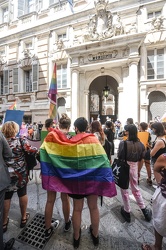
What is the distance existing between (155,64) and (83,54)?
5.21 meters

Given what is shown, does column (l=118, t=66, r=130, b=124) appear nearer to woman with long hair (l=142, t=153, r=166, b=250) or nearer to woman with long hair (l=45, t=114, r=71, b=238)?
woman with long hair (l=45, t=114, r=71, b=238)

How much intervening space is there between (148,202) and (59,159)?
2.31 m

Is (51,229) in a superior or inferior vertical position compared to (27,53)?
inferior

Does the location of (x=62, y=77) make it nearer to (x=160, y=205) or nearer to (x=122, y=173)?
(x=122, y=173)

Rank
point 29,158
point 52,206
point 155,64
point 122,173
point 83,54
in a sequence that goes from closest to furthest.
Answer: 1. point 52,206
2. point 29,158
3. point 122,173
4. point 155,64
5. point 83,54

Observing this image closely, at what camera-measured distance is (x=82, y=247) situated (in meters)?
2.02

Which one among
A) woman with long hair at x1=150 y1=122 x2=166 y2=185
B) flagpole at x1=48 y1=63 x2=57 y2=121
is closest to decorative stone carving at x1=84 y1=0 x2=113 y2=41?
flagpole at x1=48 y1=63 x2=57 y2=121

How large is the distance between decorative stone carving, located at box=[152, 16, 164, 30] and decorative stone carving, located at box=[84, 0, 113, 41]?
2.90 m

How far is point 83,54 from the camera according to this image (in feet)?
36.6

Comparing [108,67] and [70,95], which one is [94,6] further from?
[70,95]

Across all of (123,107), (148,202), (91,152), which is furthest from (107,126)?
(123,107)

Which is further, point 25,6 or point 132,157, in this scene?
point 25,6

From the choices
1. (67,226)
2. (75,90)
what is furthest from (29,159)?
(75,90)

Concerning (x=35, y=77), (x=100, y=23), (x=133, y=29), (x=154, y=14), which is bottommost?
(x=35, y=77)
